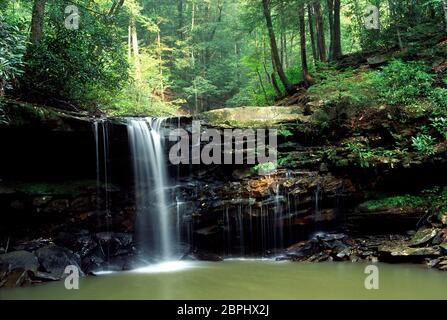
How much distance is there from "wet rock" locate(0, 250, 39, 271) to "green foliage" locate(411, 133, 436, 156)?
28.5 ft

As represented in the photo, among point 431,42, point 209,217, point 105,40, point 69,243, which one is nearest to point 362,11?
point 431,42

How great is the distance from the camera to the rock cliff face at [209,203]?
8180 millimetres

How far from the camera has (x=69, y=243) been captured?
8414mm

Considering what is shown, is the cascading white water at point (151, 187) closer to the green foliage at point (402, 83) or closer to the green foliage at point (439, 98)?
the green foliage at point (402, 83)

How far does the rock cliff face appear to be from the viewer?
322 inches

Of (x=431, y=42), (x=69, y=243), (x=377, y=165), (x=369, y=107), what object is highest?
(x=431, y=42)

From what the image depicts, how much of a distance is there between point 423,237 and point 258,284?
376 cm

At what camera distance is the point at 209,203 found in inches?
379

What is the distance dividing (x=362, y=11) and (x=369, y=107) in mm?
8420

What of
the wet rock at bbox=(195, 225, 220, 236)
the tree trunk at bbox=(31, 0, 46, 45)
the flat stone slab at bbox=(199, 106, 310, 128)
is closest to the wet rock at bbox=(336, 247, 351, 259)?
the wet rock at bbox=(195, 225, 220, 236)

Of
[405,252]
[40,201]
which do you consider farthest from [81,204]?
[405,252]

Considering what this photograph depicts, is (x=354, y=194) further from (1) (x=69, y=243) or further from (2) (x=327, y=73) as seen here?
(1) (x=69, y=243)

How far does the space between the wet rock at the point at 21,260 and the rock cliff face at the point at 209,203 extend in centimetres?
23

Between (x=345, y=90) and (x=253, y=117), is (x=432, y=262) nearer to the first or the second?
(x=345, y=90)
